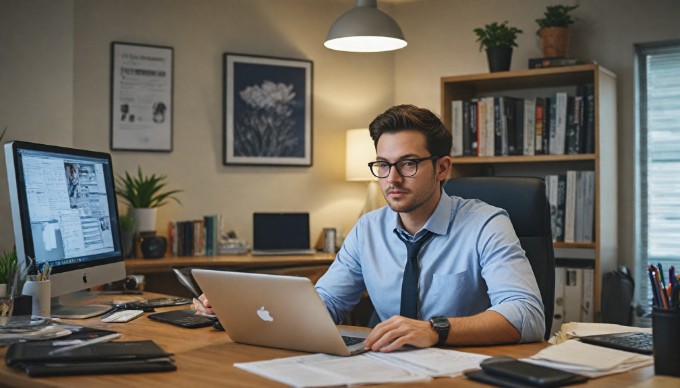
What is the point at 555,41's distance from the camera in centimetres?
396

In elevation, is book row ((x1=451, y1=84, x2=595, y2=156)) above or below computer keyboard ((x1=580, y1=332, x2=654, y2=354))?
above

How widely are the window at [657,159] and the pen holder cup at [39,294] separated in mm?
3033

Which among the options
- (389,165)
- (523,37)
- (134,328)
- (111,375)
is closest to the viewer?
(111,375)

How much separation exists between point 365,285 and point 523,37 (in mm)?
2540

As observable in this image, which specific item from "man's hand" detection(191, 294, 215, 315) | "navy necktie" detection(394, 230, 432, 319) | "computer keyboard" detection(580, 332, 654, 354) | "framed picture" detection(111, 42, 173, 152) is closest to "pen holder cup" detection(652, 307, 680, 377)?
"computer keyboard" detection(580, 332, 654, 354)

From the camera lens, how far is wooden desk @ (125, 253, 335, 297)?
3.61m

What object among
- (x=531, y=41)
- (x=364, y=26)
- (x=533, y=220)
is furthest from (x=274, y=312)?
(x=531, y=41)

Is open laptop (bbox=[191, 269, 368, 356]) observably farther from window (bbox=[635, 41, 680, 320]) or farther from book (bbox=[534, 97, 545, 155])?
window (bbox=[635, 41, 680, 320])

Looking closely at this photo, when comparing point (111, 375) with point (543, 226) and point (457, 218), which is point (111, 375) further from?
point (543, 226)

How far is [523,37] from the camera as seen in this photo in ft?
14.3

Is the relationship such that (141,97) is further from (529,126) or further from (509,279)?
(509,279)

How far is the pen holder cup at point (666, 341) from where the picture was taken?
1441 millimetres

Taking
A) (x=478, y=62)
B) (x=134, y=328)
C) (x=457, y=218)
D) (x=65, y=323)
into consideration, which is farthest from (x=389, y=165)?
(x=478, y=62)

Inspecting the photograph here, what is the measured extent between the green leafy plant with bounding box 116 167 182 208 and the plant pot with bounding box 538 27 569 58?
2.08 metres
